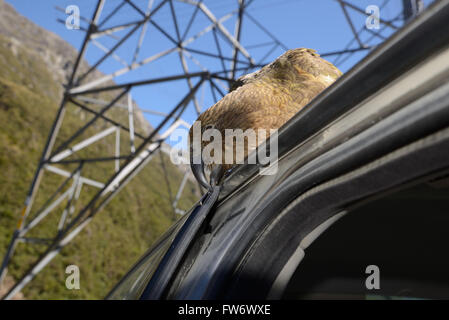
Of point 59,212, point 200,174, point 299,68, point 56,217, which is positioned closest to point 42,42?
point 59,212

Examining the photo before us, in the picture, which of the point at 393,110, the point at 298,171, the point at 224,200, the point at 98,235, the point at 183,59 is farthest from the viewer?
the point at 98,235

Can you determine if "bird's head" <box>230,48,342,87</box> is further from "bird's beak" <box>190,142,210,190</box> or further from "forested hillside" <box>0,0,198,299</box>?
"forested hillside" <box>0,0,198,299</box>

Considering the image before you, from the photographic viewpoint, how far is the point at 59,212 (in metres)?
14.4

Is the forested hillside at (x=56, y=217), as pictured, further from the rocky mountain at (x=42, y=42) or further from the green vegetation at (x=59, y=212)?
the rocky mountain at (x=42, y=42)

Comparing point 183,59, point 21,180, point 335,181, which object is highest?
point 21,180

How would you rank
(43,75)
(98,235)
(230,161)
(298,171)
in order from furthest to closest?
(43,75), (98,235), (230,161), (298,171)

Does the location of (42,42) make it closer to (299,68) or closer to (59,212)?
(59,212)

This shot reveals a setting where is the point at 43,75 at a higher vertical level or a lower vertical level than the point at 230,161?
higher

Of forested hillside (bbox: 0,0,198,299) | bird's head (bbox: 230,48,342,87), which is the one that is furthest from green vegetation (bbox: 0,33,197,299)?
bird's head (bbox: 230,48,342,87)
